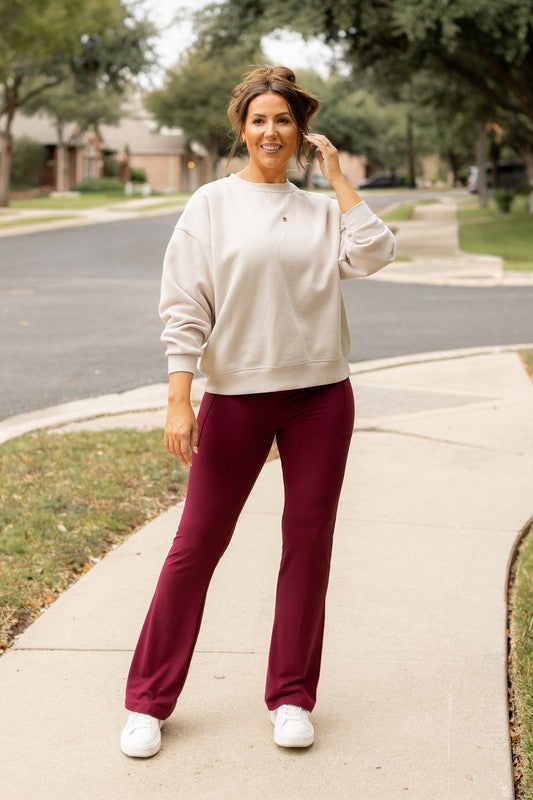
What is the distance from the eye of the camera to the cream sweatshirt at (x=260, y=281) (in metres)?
2.99

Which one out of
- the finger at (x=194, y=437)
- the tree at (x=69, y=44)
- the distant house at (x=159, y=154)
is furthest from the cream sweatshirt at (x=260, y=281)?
the distant house at (x=159, y=154)

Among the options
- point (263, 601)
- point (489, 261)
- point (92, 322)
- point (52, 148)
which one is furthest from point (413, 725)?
point (52, 148)

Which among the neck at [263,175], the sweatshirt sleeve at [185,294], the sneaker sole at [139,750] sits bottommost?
the sneaker sole at [139,750]

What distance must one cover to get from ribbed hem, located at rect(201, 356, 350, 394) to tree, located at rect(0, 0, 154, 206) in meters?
28.2

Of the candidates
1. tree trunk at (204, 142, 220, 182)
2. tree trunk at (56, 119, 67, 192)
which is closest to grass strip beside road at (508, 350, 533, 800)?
tree trunk at (56, 119, 67, 192)

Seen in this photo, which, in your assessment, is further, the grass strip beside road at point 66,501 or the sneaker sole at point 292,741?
the grass strip beside road at point 66,501

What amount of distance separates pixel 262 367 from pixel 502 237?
24.6m

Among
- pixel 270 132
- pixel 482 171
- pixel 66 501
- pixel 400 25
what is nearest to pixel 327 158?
pixel 270 132

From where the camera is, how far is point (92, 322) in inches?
486

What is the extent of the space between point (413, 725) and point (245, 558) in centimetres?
152

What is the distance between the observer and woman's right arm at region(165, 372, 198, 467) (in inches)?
119

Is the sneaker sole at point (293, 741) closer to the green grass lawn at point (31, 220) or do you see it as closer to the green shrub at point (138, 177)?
the green grass lawn at point (31, 220)

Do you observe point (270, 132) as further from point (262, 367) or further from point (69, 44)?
point (69, 44)

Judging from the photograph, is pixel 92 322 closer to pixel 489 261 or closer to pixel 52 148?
pixel 489 261
